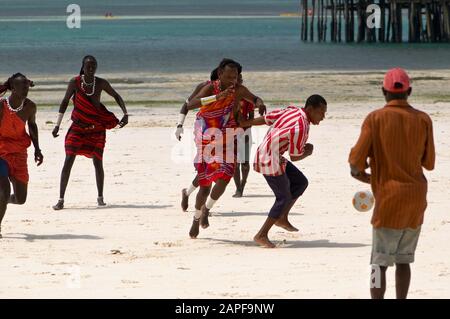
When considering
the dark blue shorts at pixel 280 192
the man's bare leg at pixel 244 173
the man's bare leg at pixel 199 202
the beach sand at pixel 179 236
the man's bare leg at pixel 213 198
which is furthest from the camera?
the man's bare leg at pixel 244 173

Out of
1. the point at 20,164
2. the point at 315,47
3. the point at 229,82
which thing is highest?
the point at 229,82

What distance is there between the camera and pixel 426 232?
989 centimetres

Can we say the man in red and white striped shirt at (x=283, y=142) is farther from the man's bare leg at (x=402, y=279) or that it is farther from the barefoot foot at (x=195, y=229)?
the man's bare leg at (x=402, y=279)

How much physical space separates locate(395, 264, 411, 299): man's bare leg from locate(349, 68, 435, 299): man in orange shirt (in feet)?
0.18

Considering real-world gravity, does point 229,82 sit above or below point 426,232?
above

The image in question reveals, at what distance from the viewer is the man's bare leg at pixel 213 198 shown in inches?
380

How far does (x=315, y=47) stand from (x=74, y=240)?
52449 mm

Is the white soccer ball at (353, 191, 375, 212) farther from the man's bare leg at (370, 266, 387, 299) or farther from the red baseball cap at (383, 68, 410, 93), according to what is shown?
the red baseball cap at (383, 68, 410, 93)

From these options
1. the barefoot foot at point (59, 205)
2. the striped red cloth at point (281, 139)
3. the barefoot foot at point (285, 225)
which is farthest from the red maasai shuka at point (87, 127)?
the striped red cloth at point (281, 139)

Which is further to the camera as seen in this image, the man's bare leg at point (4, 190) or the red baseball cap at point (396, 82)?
the man's bare leg at point (4, 190)

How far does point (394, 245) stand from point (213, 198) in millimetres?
3380

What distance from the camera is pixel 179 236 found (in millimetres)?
9961

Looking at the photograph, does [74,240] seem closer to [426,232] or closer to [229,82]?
[229,82]
